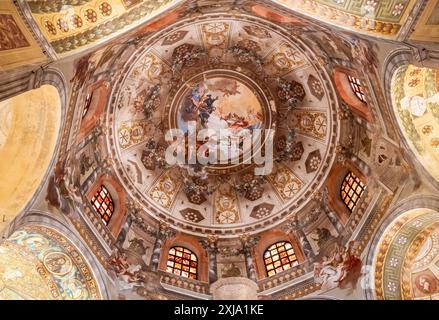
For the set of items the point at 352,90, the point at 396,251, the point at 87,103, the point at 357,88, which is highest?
the point at 352,90

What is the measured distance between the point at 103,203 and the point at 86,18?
8133 mm

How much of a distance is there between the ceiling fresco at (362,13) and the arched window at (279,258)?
31.4ft

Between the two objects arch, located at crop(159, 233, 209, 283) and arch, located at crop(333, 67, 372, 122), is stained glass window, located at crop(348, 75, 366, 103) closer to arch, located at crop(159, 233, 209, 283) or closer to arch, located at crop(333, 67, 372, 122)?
arch, located at crop(333, 67, 372, 122)

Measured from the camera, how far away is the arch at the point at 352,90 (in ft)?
52.0

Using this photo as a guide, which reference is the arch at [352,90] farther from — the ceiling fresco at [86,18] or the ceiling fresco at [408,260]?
the ceiling fresco at [86,18]

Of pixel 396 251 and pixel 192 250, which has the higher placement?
pixel 192 250

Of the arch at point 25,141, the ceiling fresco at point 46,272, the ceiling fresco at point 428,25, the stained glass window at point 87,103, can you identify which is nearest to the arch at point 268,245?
the ceiling fresco at point 46,272

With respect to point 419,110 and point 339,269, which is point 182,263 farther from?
point 419,110

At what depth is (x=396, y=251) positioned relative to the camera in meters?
15.5

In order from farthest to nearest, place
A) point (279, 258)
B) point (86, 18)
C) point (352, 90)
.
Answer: point (279, 258), point (352, 90), point (86, 18)

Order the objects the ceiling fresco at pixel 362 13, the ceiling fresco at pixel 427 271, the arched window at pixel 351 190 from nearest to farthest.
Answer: the ceiling fresco at pixel 362 13 < the ceiling fresco at pixel 427 271 < the arched window at pixel 351 190

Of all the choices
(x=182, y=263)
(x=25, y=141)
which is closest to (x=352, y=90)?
(x=182, y=263)

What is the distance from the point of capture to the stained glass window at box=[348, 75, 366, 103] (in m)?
15.8

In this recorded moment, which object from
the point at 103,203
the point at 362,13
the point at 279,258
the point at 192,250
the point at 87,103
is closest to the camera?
the point at 362,13
